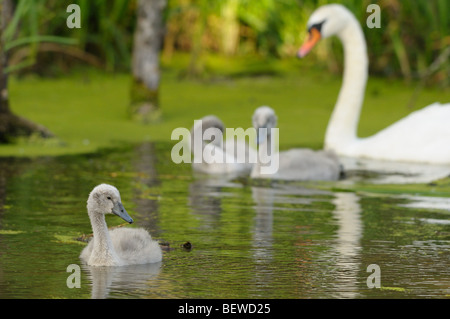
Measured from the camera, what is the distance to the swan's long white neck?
11820mm

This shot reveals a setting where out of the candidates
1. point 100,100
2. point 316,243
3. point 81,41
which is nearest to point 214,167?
point 316,243

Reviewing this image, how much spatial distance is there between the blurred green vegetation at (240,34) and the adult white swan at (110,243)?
6.89 meters

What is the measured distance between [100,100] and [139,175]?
4.40 m

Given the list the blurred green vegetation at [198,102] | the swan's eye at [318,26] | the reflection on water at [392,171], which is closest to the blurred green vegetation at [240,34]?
the blurred green vegetation at [198,102]

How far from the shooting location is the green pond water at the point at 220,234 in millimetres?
6078

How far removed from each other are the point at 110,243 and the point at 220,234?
112 centimetres

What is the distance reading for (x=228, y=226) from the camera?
25.7ft

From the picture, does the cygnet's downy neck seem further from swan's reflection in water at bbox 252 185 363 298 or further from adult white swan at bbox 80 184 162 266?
swan's reflection in water at bbox 252 185 363 298

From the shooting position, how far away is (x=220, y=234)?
7531 mm

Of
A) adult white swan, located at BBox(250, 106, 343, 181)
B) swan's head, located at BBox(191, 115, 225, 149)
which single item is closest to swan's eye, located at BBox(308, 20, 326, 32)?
swan's head, located at BBox(191, 115, 225, 149)

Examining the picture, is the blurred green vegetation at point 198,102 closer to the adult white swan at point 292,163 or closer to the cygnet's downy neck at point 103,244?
the adult white swan at point 292,163

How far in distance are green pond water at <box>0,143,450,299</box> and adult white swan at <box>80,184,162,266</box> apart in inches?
2.6

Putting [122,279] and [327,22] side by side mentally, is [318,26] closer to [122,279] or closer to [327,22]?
[327,22]

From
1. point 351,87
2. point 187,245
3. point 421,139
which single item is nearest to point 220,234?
point 187,245
